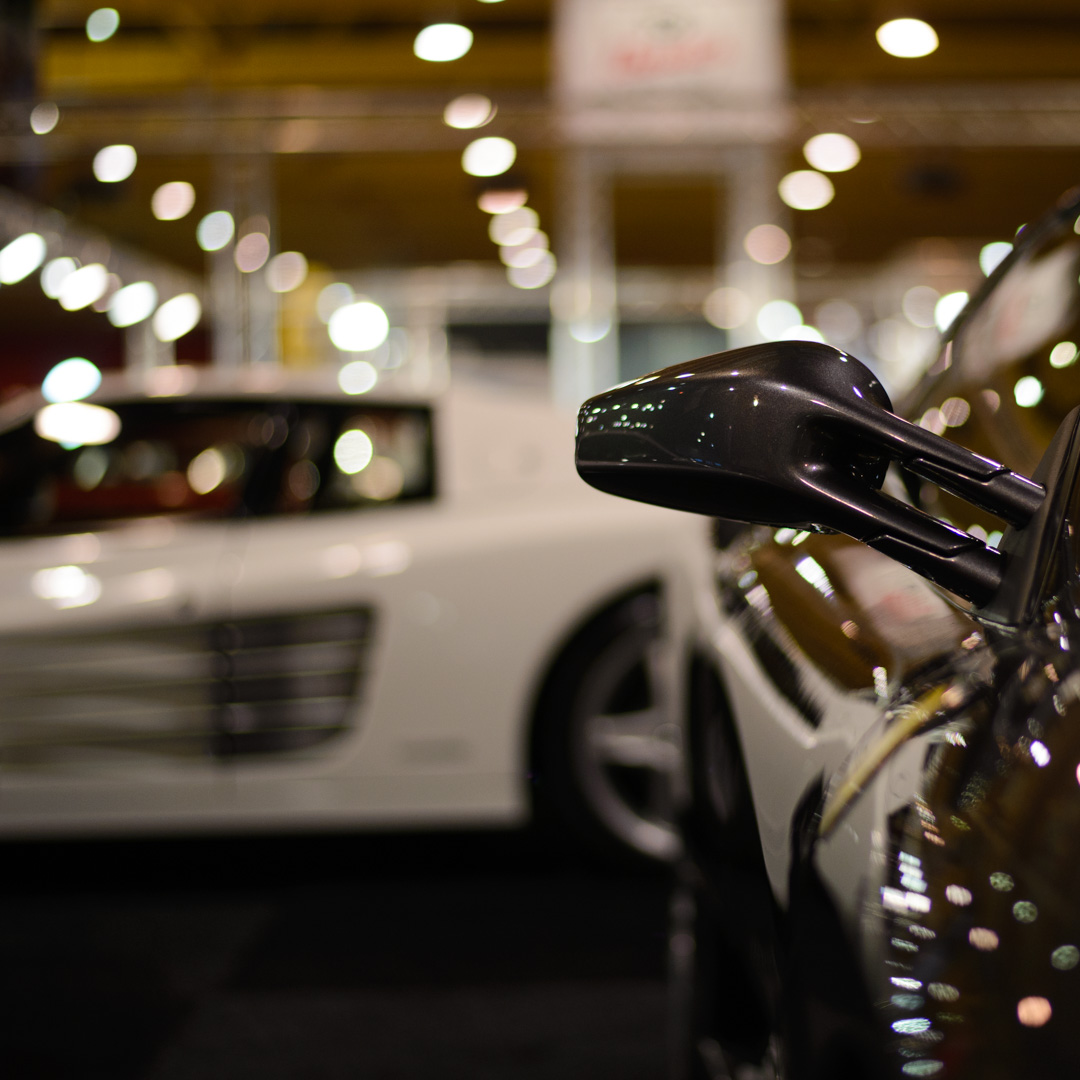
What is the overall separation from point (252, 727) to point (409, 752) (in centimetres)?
36

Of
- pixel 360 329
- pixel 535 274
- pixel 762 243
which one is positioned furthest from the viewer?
pixel 535 274

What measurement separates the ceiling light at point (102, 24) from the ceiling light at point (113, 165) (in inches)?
61.8

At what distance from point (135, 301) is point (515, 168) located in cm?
575

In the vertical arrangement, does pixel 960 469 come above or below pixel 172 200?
below

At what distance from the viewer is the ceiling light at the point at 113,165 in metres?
9.91

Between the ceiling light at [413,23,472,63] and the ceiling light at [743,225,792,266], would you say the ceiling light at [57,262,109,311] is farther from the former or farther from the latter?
the ceiling light at [743,225,792,266]

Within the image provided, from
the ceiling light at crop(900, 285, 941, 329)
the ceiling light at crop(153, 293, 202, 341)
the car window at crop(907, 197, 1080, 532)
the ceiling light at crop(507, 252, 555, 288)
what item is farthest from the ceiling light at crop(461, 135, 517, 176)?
the car window at crop(907, 197, 1080, 532)

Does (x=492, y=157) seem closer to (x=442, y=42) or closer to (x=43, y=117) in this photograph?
(x=442, y=42)

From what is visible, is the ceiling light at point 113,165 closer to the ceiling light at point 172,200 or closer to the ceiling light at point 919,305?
the ceiling light at point 172,200

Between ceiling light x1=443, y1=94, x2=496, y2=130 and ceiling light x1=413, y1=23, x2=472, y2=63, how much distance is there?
8.99 feet

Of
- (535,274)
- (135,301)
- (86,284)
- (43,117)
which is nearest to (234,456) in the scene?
(43,117)

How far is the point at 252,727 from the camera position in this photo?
104 inches

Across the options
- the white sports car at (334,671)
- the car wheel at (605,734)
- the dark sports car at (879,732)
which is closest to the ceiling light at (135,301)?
the white sports car at (334,671)

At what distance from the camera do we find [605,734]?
2730 millimetres
